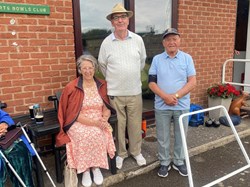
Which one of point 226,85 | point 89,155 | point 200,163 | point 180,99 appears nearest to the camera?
point 89,155

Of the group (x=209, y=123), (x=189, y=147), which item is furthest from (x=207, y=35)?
(x=189, y=147)

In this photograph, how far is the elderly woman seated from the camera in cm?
283

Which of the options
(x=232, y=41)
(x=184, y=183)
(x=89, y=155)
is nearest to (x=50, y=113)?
(x=89, y=155)

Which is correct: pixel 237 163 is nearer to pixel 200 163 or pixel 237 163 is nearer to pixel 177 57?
pixel 200 163

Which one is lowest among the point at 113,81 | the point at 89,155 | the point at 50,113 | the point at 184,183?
the point at 184,183

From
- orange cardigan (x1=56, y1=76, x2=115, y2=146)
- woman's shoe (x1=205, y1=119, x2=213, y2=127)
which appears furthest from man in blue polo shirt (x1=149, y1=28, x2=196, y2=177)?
woman's shoe (x1=205, y1=119, x2=213, y2=127)

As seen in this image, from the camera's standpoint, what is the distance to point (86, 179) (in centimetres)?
291

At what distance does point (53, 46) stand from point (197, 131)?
2.72 meters

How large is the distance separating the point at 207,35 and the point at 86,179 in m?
3.69

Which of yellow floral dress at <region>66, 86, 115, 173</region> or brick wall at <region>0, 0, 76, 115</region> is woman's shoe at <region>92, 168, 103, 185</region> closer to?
yellow floral dress at <region>66, 86, 115, 173</region>

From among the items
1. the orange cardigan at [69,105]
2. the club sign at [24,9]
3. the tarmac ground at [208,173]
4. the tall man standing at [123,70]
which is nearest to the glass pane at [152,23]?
the tall man standing at [123,70]

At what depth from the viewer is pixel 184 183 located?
3113 mm

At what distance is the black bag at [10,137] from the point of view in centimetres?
236

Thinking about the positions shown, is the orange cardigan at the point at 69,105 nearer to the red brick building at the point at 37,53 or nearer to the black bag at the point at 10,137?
the black bag at the point at 10,137
